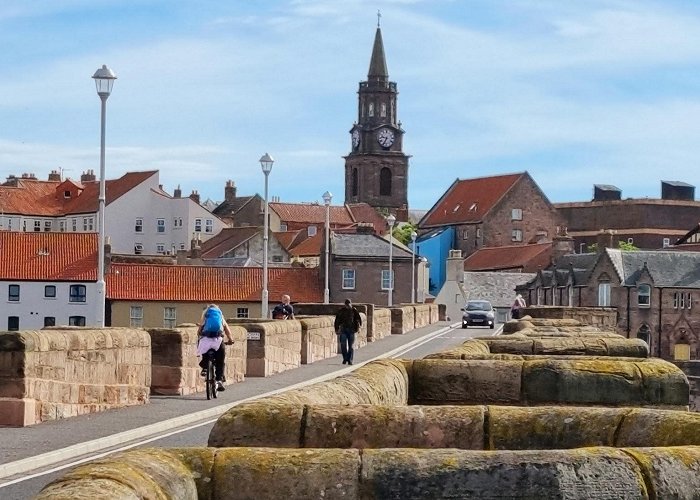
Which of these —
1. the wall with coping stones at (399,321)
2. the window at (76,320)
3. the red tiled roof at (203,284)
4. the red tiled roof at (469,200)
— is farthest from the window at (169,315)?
the red tiled roof at (469,200)

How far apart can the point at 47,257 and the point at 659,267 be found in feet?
153

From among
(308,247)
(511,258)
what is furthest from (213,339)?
(511,258)

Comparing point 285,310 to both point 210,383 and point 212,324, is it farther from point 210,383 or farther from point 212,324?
point 210,383

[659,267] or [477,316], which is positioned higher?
[659,267]

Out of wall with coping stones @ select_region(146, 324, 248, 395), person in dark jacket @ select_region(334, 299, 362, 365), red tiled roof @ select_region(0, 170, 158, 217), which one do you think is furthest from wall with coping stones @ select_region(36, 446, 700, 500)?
red tiled roof @ select_region(0, 170, 158, 217)

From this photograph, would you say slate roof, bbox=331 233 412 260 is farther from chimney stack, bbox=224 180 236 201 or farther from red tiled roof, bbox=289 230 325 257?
chimney stack, bbox=224 180 236 201

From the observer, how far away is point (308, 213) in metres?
175

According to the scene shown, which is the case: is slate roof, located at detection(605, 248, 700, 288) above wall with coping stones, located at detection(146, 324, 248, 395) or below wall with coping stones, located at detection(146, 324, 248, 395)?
above

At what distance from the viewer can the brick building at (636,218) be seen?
172375 mm

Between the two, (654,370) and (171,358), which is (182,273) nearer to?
(171,358)

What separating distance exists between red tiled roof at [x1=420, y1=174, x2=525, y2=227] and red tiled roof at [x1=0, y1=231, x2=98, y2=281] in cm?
6731

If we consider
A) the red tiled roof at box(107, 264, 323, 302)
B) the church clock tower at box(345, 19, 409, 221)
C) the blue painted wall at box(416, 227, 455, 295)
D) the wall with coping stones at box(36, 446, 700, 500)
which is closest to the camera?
the wall with coping stones at box(36, 446, 700, 500)

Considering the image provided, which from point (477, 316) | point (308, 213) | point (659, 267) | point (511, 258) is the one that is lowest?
point (477, 316)

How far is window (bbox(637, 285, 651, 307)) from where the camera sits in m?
116
